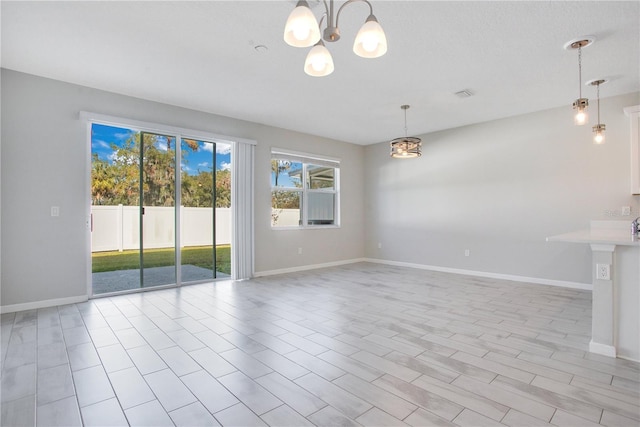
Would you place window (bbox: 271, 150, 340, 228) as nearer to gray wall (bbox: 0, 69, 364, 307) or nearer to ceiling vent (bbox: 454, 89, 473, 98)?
gray wall (bbox: 0, 69, 364, 307)

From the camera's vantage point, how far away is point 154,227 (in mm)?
4723

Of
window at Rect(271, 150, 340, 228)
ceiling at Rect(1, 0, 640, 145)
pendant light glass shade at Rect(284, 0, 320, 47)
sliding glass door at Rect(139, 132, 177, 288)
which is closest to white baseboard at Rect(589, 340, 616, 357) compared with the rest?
ceiling at Rect(1, 0, 640, 145)

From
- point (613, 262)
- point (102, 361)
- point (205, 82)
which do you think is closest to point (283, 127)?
point (205, 82)

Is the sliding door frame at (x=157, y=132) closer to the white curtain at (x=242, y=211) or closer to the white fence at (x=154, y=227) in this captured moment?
the white curtain at (x=242, y=211)

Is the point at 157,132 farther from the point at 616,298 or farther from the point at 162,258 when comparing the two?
the point at 616,298

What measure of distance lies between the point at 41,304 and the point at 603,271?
18.8 ft

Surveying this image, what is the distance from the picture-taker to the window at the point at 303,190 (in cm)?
613

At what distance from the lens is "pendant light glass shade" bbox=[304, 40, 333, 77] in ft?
6.08

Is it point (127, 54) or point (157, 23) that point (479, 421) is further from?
point (127, 54)

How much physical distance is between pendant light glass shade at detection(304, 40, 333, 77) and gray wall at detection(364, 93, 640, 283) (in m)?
4.61

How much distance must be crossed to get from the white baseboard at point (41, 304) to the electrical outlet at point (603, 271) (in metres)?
5.49

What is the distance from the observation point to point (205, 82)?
3898 millimetres

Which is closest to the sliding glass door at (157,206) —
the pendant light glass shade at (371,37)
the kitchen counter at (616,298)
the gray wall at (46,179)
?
the gray wall at (46,179)

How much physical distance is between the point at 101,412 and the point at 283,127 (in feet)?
16.7
